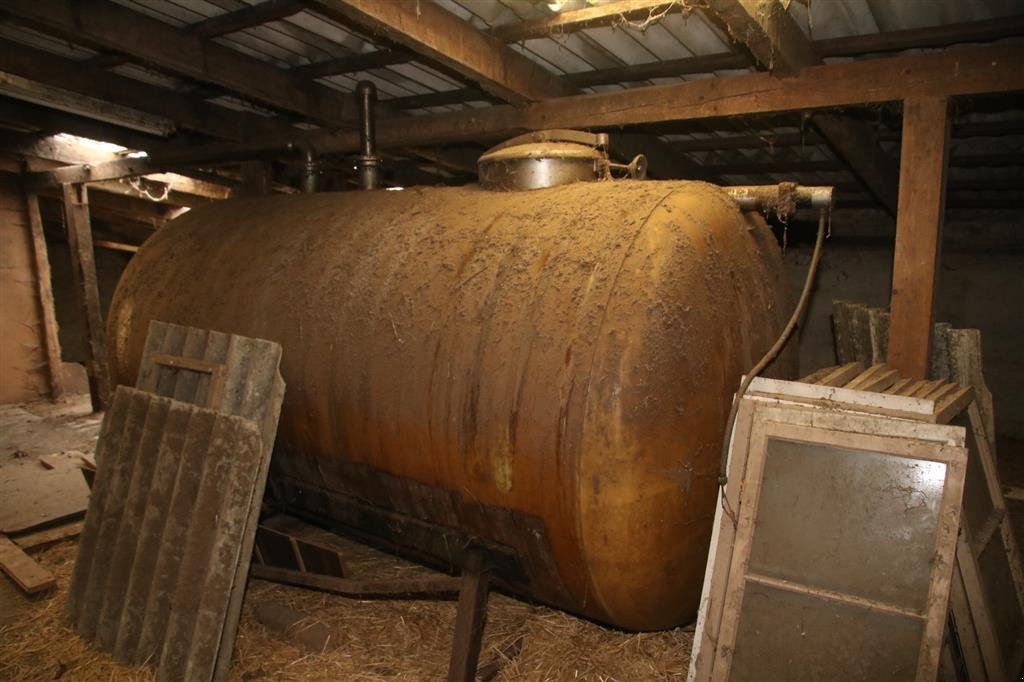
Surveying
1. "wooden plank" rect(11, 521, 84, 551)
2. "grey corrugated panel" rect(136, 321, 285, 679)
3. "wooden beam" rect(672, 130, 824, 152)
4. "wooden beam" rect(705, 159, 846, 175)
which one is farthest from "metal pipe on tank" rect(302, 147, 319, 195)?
"wooden beam" rect(705, 159, 846, 175)

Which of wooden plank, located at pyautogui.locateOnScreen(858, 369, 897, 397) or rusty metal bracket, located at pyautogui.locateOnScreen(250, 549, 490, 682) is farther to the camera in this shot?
rusty metal bracket, located at pyautogui.locateOnScreen(250, 549, 490, 682)

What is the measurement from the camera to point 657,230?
93.4 inches

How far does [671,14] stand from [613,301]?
1818 millimetres

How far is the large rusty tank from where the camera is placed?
2238 millimetres

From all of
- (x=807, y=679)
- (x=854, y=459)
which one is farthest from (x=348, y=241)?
(x=807, y=679)

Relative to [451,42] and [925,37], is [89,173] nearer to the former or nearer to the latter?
[451,42]

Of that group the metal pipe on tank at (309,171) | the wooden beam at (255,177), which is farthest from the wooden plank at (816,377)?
the wooden beam at (255,177)

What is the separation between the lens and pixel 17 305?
7410 millimetres

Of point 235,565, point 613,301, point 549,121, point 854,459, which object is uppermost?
point 549,121

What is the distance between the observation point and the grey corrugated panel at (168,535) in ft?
9.12

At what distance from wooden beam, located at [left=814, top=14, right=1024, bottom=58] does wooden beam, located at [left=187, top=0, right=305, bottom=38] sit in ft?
8.95

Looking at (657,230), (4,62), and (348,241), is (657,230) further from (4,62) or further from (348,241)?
(4,62)

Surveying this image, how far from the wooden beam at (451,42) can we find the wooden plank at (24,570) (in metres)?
3.35

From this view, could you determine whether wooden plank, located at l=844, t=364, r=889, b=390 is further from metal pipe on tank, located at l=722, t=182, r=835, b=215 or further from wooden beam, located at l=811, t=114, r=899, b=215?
wooden beam, located at l=811, t=114, r=899, b=215
